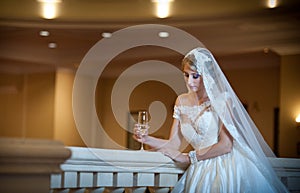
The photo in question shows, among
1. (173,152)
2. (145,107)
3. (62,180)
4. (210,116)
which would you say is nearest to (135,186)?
(173,152)

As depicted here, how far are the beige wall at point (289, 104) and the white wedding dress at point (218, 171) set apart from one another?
1734mm

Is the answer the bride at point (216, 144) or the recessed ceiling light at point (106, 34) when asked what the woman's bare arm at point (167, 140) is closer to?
the bride at point (216, 144)

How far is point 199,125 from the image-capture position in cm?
214

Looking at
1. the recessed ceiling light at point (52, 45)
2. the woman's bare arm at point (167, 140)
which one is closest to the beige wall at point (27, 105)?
the recessed ceiling light at point (52, 45)

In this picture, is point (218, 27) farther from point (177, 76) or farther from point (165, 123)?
point (165, 123)

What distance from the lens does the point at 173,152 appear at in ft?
6.33

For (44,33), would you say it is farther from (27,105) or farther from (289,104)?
(289,104)

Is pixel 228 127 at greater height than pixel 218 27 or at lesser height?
lesser

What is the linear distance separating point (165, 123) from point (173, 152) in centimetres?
204

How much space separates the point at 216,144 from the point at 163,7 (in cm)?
182

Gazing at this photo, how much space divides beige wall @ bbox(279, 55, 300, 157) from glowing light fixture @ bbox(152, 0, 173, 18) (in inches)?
34.6

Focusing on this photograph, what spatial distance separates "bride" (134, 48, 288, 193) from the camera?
2.01 m

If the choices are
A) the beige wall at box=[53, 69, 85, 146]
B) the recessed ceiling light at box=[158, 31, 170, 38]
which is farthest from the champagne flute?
the beige wall at box=[53, 69, 85, 146]

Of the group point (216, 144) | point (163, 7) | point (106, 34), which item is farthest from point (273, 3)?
point (216, 144)
